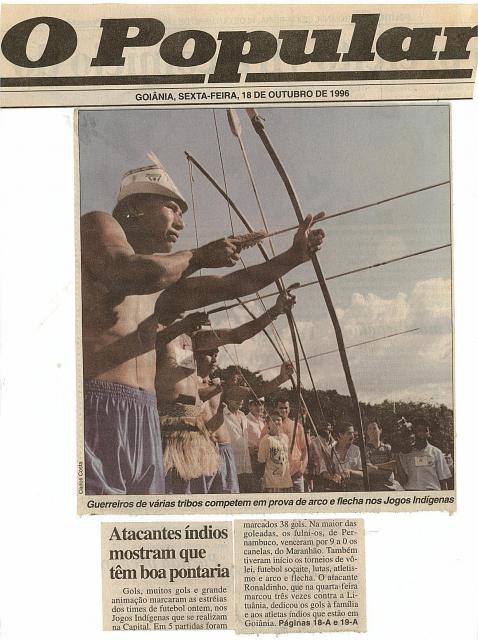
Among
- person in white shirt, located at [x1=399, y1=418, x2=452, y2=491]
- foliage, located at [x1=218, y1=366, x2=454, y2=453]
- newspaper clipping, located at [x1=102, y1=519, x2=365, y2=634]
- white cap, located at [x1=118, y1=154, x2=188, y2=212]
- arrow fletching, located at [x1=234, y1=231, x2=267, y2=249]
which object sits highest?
white cap, located at [x1=118, y1=154, x2=188, y2=212]

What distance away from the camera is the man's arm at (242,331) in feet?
6.19

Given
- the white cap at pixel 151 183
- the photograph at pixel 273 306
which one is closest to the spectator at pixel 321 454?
the photograph at pixel 273 306

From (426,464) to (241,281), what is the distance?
0.69 metres

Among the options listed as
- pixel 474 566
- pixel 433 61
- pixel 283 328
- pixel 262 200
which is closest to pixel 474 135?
pixel 433 61

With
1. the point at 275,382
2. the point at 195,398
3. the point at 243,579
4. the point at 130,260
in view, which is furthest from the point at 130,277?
the point at 243,579

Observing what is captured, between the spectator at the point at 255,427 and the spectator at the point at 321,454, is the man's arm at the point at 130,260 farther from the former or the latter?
the spectator at the point at 321,454

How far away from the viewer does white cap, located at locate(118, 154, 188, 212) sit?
6.21 feet

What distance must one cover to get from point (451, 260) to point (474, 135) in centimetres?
34

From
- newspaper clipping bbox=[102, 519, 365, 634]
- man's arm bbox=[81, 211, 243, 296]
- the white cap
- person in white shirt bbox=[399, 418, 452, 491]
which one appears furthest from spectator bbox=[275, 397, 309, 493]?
the white cap

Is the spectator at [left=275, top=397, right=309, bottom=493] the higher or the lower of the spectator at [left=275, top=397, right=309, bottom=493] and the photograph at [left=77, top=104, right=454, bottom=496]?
the lower

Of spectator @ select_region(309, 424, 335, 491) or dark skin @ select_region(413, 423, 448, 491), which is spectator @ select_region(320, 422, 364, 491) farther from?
dark skin @ select_region(413, 423, 448, 491)

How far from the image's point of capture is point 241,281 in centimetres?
190

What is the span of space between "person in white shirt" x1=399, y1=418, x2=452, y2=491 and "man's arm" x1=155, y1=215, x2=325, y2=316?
553mm

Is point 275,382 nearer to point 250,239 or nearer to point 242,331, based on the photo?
point 242,331
